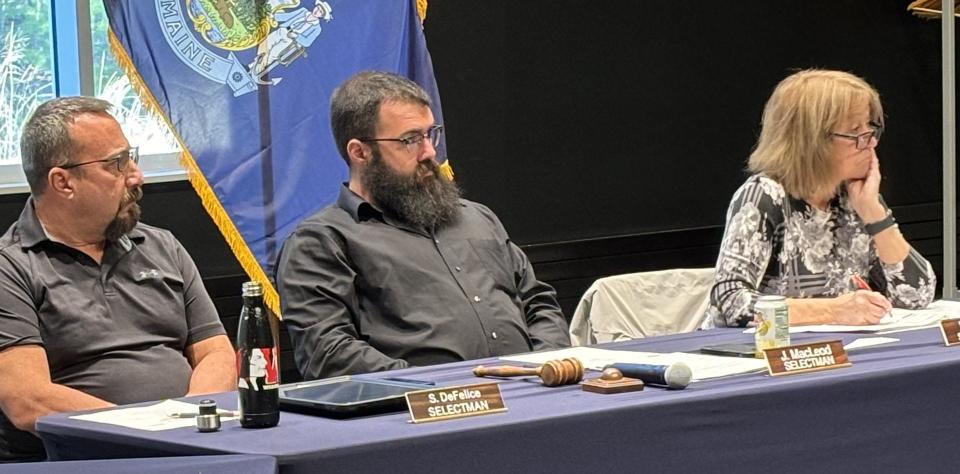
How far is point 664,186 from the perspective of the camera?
6156mm

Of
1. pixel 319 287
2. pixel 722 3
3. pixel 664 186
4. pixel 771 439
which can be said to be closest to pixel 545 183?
pixel 664 186

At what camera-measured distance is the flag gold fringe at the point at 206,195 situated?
4562 mm

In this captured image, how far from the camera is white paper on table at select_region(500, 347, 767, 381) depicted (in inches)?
106

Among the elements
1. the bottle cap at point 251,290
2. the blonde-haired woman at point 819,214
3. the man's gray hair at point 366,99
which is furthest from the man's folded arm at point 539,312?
the bottle cap at point 251,290

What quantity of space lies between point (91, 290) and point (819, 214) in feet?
6.35

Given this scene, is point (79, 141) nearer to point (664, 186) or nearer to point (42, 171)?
point (42, 171)

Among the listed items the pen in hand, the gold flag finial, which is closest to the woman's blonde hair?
the pen in hand

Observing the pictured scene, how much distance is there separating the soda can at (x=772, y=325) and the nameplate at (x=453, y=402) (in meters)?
0.78

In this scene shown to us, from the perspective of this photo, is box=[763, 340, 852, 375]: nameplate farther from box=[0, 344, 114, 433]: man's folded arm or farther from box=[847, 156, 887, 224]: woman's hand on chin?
box=[0, 344, 114, 433]: man's folded arm

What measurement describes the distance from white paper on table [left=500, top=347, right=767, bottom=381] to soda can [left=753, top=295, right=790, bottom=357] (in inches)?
3.2

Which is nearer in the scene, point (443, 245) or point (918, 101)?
point (443, 245)

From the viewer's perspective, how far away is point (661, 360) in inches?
112

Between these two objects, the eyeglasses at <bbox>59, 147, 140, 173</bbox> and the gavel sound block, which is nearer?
the gavel sound block

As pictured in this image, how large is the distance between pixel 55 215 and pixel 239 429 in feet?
4.22
